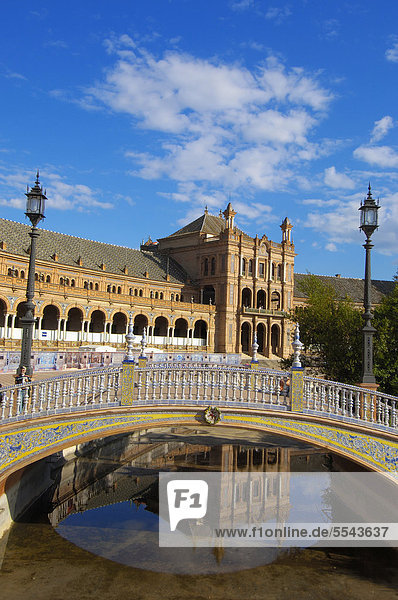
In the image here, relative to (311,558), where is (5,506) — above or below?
above

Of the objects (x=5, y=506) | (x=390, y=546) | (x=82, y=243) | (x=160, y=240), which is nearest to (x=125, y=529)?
(x=5, y=506)

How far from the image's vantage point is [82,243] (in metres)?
56.8

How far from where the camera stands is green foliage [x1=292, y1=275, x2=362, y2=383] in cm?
2116

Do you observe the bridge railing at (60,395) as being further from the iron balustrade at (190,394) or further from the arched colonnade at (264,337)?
the arched colonnade at (264,337)

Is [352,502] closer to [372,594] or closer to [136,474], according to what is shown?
[372,594]

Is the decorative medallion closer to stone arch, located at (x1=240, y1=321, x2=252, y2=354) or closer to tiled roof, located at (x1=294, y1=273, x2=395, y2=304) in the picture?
stone arch, located at (x1=240, y1=321, x2=252, y2=354)

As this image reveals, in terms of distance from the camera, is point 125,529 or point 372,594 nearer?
point 372,594

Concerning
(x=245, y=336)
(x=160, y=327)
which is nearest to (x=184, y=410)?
(x=160, y=327)

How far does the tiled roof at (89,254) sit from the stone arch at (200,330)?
230 inches

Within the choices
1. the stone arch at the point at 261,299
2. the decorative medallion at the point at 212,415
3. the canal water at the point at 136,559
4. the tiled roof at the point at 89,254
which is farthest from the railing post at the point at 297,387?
the stone arch at the point at 261,299

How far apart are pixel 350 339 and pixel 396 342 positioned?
229cm

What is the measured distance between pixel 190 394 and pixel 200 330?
51370mm

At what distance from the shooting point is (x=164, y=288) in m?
60.7

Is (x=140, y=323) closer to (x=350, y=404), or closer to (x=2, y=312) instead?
(x=2, y=312)
